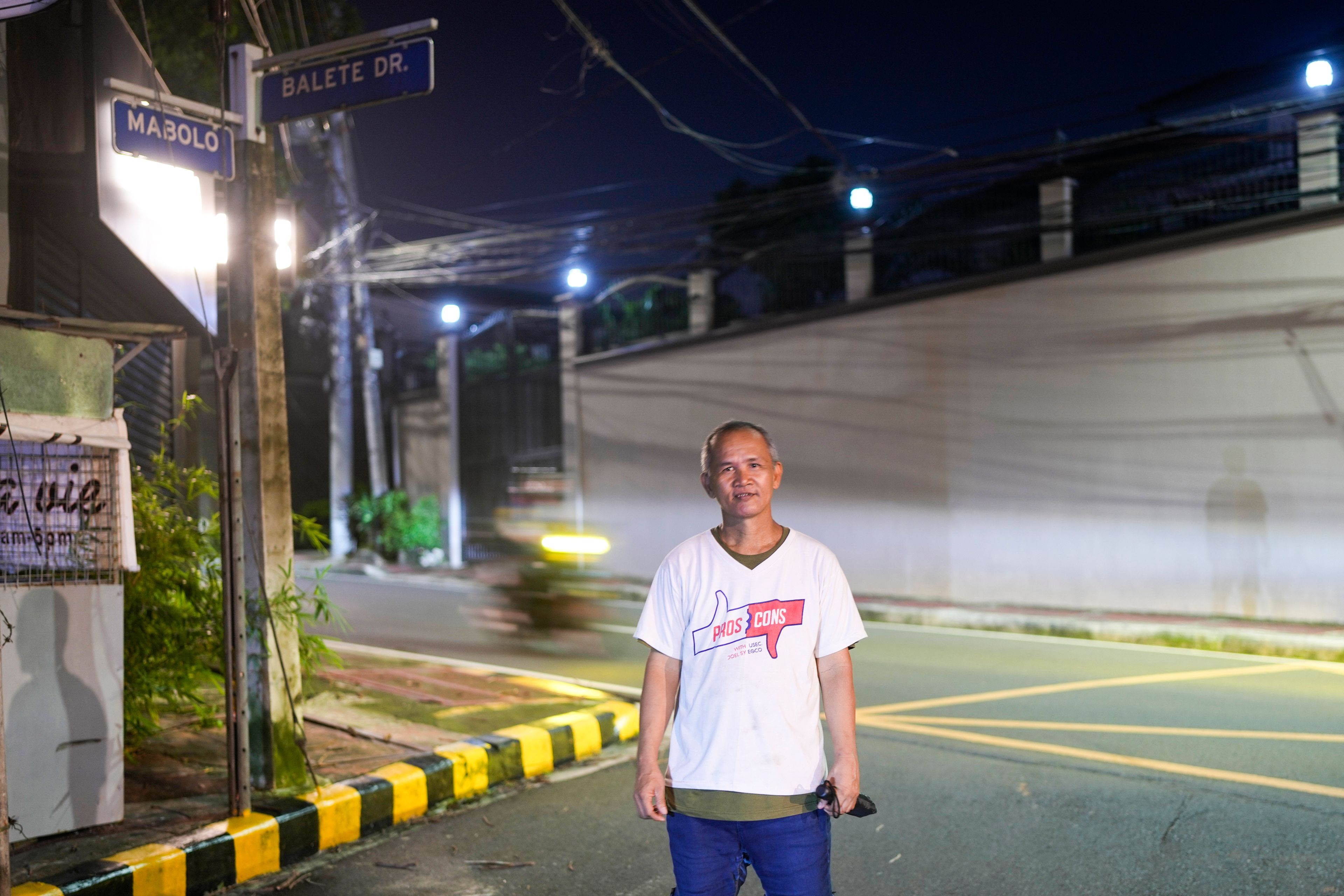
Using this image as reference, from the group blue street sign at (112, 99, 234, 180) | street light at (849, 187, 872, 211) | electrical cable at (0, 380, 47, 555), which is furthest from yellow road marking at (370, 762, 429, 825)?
street light at (849, 187, 872, 211)

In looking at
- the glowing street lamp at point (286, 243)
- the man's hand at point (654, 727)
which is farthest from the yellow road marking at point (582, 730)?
the glowing street lamp at point (286, 243)

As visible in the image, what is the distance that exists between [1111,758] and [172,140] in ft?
19.5

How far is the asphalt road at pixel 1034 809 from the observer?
4375 millimetres

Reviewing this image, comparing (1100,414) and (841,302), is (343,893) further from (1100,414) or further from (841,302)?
(841,302)

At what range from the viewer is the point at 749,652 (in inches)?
109

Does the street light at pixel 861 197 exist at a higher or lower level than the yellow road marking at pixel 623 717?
higher

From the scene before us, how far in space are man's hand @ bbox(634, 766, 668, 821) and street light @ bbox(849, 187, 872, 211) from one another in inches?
487

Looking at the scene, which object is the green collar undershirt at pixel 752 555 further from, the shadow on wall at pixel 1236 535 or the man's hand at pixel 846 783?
the shadow on wall at pixel 1236 535

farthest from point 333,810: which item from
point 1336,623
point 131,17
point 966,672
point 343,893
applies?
point 1336,623

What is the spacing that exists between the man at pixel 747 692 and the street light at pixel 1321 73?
11737 mm

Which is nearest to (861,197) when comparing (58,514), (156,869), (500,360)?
(58,514)

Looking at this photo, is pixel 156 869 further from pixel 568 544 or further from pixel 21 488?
pixel 568 544

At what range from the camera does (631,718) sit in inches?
279

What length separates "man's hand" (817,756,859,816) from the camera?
2.71 m
